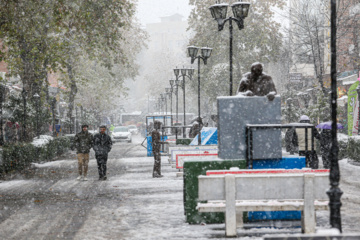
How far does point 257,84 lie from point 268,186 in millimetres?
2611

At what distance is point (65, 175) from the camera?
1917cm

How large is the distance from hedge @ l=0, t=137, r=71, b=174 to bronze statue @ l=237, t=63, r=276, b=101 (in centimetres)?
1153

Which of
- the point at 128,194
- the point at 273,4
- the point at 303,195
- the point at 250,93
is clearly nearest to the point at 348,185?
the point at 128,194

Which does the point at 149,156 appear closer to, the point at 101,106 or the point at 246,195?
the point at 246,195

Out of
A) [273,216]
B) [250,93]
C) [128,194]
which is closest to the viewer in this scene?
[273,216]

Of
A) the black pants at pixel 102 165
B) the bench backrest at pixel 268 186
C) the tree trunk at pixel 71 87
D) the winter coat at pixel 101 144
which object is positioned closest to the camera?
the bench backrest at pixel 268 186

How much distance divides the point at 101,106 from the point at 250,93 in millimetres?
62400

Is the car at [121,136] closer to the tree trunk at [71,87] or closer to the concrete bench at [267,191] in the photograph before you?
the tree trunk at [71,87]

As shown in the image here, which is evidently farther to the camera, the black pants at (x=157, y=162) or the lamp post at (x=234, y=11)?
the black pants at (x=157, y=162)

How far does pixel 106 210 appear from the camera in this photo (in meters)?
10.8

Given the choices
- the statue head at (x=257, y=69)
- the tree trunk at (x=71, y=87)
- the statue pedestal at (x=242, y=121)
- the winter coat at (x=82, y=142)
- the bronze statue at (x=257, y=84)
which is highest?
the tree trunk at (x=71, y=87)

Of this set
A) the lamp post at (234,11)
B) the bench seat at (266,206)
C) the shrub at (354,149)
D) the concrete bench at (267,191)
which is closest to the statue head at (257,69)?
the concrete bench at (267,191)

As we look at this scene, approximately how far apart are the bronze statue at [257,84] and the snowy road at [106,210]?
2.34m

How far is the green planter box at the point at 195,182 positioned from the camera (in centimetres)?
872
